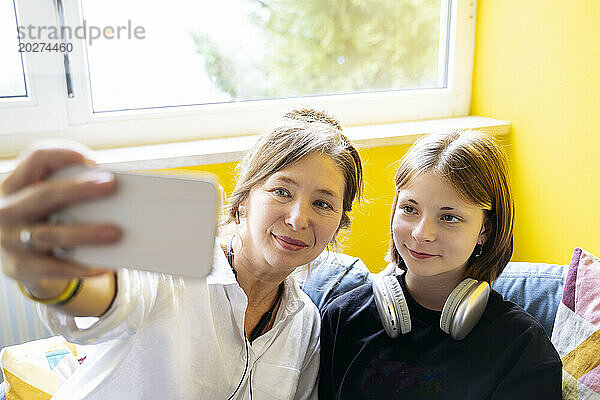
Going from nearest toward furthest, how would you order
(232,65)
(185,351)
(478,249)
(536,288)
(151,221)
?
(151,221) < (185,351) < (478,249) < (536,288) < (232,65)

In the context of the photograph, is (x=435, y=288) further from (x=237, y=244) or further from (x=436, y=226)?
(x=237, y=244)

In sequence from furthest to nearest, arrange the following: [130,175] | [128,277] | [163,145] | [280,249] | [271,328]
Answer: [163,145] → [271,328] → [280,249] → [128,277] → [130,175]

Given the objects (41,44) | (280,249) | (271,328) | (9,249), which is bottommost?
(271,328)

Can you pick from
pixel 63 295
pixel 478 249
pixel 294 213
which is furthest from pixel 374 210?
pixel 63 295

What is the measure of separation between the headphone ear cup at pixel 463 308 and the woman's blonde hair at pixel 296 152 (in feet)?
0.89

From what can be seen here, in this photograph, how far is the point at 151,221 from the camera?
1.28 feet

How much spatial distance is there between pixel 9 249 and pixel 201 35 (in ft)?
5.24

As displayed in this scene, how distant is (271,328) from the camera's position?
1.22m

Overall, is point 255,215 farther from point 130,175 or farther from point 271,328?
point 130,175

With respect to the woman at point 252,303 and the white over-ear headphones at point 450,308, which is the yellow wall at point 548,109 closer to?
the white over-ear headphones at point 450,308

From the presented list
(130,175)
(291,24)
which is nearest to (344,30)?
(291,24)

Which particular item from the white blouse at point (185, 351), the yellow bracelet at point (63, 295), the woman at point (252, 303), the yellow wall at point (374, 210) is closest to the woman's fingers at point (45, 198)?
the yellow bracelet at point (63, 295)

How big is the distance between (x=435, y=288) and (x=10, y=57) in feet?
4.25

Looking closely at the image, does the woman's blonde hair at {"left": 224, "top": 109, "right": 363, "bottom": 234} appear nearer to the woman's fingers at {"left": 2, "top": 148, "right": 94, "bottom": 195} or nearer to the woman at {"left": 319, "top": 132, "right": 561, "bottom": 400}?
the woman at {"left": 319, "top": 132, "right": 561, "bottom": 400}
